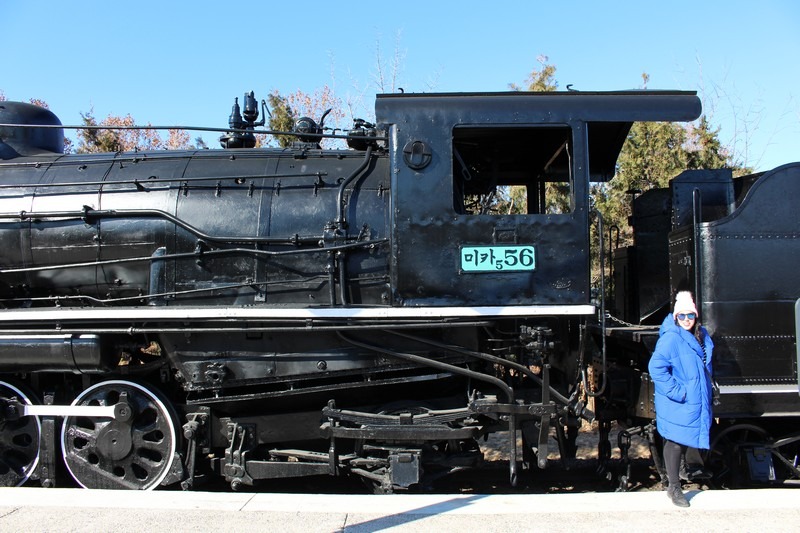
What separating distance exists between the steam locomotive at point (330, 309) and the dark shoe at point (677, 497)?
2.69ft

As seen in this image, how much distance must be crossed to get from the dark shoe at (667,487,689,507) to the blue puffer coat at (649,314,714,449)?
1.05 feet

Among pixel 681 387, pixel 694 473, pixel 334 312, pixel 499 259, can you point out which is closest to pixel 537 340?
pixel 499 259

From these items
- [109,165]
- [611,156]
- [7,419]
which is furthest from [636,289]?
[7,419]

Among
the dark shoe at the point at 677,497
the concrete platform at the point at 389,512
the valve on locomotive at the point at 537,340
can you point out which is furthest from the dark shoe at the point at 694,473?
the valve on locomotive at the point at 537,340

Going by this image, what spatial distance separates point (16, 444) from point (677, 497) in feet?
16.9

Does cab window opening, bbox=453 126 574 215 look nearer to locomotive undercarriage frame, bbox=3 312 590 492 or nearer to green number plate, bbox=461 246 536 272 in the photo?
green number plate, bbox=461 246 536 272

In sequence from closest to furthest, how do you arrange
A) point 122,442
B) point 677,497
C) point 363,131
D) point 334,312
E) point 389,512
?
point 389,512 < point 677,497 < point 334,312 < point 122,442 < point 363,131

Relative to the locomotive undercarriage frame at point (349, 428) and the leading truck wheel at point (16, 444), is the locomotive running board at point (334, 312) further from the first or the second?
the leading truck wheel at point (16, 444)

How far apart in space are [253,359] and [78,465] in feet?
5.54

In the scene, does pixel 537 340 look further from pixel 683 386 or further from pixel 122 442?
pixel 122 442

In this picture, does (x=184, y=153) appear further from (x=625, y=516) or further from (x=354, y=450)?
(x=625, y=516)

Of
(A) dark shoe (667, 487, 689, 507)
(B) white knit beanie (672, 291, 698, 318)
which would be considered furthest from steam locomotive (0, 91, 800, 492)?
(A) dark shoe (667, 487, 689, 507)

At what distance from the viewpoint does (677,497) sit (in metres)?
3.96

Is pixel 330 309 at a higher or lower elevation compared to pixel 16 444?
higher
